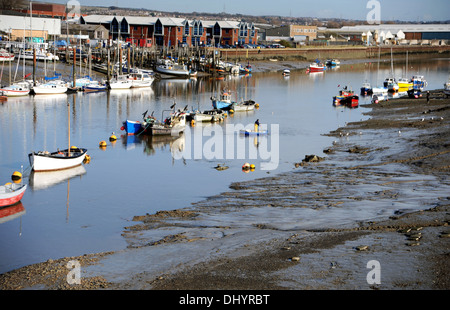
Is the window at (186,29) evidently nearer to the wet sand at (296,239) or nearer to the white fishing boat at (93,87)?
the white fishing boat at (93,87)

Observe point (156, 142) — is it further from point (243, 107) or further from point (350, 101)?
point (350, 101)

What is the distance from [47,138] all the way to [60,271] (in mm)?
22251

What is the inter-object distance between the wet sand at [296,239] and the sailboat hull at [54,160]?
328 inches

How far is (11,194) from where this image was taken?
22500 mm

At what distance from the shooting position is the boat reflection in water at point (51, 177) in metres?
26.5

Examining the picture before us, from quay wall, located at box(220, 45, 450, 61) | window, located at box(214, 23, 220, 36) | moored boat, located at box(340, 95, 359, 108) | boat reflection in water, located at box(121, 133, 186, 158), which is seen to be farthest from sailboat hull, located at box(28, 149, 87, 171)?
window, located at box(214, 23, 220, 36)

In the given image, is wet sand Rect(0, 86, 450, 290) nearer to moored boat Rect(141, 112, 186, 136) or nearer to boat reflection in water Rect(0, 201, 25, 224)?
boat reflection in water Rect(0, 201, 25, 224)

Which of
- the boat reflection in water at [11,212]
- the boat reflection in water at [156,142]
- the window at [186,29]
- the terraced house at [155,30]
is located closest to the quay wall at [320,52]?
the terraced house at [155,30]

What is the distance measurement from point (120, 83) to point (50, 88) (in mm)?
10196

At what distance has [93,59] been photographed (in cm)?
8138

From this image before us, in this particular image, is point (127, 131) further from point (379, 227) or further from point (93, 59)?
point (93, 59)

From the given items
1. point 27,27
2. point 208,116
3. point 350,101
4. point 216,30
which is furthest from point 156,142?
point 216,30

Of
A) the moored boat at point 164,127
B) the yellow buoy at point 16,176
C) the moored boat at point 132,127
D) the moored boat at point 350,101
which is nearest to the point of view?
the yellow buoy at point 16,176
